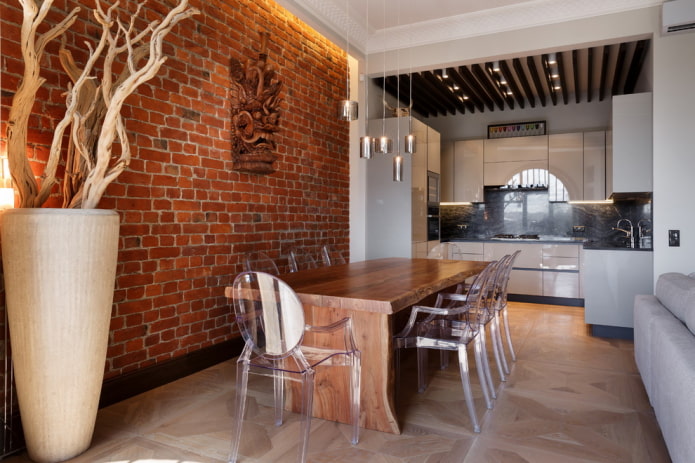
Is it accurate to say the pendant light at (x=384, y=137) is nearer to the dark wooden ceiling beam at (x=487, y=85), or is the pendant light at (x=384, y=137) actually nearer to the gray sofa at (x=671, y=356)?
the dark wooden ceiling beam at (x=487, y=85)

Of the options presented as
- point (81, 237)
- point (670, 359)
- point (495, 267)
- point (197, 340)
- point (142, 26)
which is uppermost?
point (142, 26)

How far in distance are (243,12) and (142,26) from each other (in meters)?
1.08

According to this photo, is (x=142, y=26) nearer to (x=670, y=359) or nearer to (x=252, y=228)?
(x=252, y=228)

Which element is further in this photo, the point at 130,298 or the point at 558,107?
the point at 558,107

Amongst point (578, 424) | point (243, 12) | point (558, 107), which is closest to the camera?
point (578, 424)

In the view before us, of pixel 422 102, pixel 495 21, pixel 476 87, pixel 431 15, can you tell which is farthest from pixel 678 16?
pixel 422 102

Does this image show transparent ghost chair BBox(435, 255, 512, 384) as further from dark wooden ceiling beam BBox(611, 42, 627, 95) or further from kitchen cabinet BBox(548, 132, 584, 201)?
kitchen cabinet BBox(548, 132, 584, 201)

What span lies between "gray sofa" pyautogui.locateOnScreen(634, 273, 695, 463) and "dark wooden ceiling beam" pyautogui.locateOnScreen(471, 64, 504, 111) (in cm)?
335

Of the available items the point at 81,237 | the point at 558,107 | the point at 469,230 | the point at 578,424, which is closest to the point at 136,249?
the point at 81,237

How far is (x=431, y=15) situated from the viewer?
15.7 feet

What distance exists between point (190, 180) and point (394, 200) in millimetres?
2710

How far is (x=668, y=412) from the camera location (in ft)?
6.60

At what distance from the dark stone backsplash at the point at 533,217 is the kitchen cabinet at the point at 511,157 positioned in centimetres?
45

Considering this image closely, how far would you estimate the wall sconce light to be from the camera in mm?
2156
